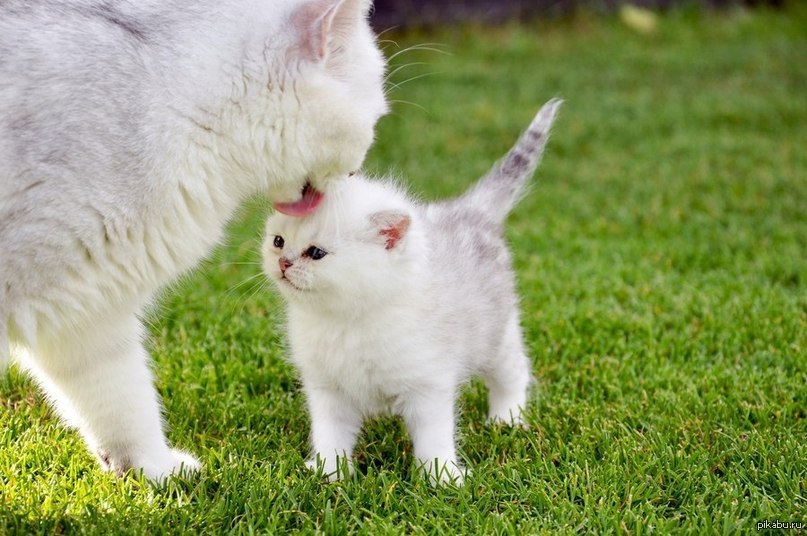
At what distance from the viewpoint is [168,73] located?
2541 mm

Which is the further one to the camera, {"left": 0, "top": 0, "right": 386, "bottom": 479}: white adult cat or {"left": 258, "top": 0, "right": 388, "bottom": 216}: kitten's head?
{"left": 258, "top": 0, "right": 388, "bottom": 216}: kitten's head

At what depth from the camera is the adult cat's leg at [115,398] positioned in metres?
2.88

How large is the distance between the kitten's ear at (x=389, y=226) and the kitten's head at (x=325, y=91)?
215 millimetres

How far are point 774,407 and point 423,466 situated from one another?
136cm

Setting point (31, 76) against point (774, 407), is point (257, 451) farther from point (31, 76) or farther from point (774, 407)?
point (774, 407)

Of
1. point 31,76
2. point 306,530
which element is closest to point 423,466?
point 306,530

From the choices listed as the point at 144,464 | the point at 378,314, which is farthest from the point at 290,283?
the point at 144,464

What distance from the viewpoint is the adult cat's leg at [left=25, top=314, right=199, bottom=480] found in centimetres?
288

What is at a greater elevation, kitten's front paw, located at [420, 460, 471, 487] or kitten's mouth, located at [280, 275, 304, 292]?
kitten's mouth, located at [280, 275, 304, 292]

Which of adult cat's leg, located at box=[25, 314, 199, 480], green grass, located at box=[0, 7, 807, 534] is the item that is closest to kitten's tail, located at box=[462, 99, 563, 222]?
green grass, located at box=[0, 7, 807, 534]

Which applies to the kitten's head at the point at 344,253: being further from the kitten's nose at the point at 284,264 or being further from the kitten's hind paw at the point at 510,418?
the kitten's hind paw at the point at 510,418

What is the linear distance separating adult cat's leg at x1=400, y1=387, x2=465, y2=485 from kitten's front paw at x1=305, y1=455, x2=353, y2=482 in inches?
9.6

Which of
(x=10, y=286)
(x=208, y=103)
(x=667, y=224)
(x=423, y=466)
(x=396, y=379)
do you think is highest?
(x=208, y=103)

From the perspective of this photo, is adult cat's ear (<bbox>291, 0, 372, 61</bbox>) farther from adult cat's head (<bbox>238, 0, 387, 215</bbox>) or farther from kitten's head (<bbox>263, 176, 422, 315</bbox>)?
kitten's head (<bbox>263, 176, 422, 315</bbox>)
